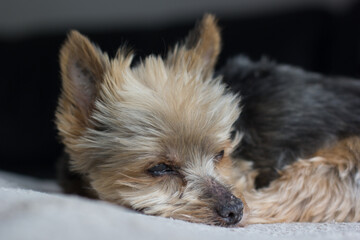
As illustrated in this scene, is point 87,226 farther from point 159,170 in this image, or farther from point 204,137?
point 204,137

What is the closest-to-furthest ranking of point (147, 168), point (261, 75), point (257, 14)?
1. point (147, 168)
2. point (261, 75)
3. point (257, 14)

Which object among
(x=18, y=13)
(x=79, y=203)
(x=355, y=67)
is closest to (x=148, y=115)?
(x=79, y=203)

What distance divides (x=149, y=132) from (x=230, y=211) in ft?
1.36

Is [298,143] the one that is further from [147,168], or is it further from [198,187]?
[147,168]

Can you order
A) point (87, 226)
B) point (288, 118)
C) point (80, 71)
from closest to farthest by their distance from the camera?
point (87, 226), point (80, 71), point (288, 118)

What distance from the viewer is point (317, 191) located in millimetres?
2041

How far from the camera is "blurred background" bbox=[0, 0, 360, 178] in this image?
356 cm

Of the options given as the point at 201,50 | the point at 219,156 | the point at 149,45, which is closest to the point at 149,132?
the point at 219,156

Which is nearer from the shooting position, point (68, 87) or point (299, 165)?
point (68, 87)

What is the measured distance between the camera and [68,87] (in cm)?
189

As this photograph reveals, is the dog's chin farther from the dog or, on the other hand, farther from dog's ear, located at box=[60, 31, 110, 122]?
dog's ear, located at box=[60, 31, 110, 122]

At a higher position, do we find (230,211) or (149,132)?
(149,132)

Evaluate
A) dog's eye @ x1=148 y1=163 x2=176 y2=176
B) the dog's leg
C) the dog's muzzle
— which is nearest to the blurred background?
the dog's leg

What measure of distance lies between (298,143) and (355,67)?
4.91 feet
